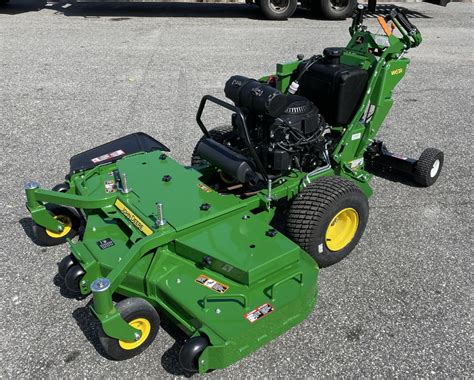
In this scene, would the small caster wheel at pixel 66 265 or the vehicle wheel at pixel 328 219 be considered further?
the vehicle wheel at pixel 328 219

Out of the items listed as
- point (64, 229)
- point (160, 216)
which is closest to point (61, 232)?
point (64, 229)

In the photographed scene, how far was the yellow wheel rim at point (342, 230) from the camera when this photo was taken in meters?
4.18

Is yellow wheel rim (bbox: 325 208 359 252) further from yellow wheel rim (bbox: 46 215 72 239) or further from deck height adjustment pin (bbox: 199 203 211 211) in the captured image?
yellow wheel rim (bbox: 46 215 72 239)

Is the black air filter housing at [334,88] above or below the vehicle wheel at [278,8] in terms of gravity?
above

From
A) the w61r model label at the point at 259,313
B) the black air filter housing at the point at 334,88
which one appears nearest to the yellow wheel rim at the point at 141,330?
the w61r model label at the point at 259,313

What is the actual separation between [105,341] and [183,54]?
821 cm

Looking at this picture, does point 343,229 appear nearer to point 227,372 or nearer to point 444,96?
point 227,372

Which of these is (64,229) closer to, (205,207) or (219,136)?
(205,207)

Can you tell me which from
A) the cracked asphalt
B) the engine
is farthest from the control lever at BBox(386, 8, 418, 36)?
the cracked asphalt

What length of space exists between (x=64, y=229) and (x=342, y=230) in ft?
8.36

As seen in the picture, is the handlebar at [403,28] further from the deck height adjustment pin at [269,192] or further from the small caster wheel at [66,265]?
the small caster wheel at [66,265]

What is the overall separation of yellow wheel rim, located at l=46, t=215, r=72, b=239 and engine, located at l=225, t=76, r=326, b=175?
1.79m

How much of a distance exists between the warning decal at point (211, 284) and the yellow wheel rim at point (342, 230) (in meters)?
1.21

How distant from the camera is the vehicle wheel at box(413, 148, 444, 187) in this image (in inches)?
212
